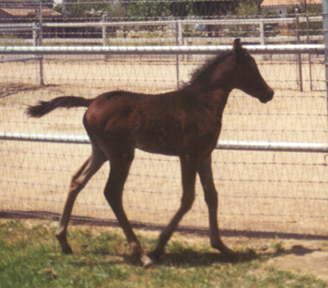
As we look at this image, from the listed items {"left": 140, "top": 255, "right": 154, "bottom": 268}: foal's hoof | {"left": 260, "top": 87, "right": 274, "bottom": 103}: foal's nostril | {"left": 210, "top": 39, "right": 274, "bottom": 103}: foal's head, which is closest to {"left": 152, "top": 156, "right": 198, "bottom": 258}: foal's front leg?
{"left": 140, "top": 255, "right": 154, "bottom": 268}: foal's hoof

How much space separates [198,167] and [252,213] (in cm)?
118

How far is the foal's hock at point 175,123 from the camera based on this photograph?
→ 13.0 feet

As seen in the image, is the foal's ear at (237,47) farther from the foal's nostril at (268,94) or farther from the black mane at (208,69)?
the foal's nostril at (268,94)

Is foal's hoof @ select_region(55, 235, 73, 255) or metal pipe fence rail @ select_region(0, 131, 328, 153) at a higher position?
metal pipe fence rail @ select_region(0, 131, 328, 153)

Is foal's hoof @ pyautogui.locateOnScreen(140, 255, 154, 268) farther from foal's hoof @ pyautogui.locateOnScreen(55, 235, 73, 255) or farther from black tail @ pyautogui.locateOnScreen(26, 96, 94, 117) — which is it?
black tail @ pyautogui.locateOnScreen(26, 96, 94, 117)

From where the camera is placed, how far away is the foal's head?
4.05 m

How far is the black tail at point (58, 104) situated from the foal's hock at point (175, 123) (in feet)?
0.52

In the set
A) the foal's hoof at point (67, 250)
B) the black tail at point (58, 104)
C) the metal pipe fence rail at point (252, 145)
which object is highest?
the black tail at point (58, 104)

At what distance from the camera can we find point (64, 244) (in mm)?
4262

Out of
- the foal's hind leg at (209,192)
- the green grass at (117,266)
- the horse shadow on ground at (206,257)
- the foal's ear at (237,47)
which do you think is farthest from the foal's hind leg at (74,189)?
the foal's ear at (237,47)

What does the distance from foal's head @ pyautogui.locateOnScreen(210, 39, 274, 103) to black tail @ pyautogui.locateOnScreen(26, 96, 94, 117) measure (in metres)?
1.04

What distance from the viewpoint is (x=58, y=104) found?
4254mm

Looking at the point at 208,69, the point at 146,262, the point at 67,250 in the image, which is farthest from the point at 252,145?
the point at 67,250

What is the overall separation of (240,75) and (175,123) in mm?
636
